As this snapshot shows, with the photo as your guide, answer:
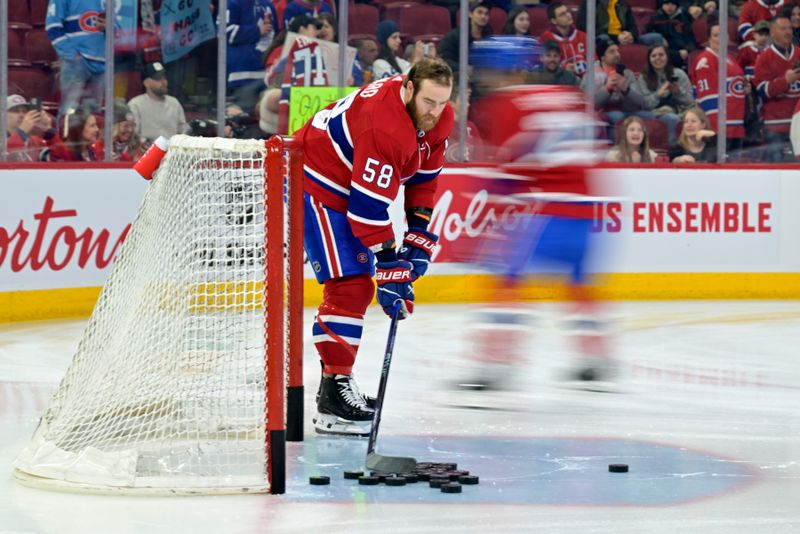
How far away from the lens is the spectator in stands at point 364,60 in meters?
8.58

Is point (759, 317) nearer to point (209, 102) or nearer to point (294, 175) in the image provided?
point (209, 102)

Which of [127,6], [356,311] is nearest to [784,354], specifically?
[356,311]

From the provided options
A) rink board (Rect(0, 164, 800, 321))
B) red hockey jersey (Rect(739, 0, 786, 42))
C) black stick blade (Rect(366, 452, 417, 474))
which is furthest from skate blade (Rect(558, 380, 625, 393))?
red hockey jersey (Rect(739, 0, 786, 42))

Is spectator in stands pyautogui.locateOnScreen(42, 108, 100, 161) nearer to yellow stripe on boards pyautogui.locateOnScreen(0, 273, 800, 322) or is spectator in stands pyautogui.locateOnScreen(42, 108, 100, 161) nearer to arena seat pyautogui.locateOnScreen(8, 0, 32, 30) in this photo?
arena seat pyautogui.locateOnScreen(8, 0, 32, 30)

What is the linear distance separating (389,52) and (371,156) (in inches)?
178

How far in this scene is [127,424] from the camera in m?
3.98

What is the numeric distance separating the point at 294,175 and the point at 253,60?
13.9 feet

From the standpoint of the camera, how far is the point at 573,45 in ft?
28.5


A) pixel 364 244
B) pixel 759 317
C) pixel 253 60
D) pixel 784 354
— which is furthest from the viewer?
pixel 253 60

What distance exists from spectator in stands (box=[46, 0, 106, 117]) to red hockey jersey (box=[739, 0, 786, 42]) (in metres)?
3.72

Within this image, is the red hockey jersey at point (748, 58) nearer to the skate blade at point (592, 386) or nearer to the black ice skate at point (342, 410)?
the skate blade at point (592, 386)

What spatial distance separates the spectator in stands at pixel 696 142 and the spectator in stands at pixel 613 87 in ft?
0.97

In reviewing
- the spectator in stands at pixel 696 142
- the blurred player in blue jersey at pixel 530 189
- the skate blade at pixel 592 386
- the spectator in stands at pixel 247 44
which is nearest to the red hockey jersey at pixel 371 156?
the blurred player in blue jersey at pixel 530 189

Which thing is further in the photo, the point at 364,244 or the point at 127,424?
the point at 364,244
